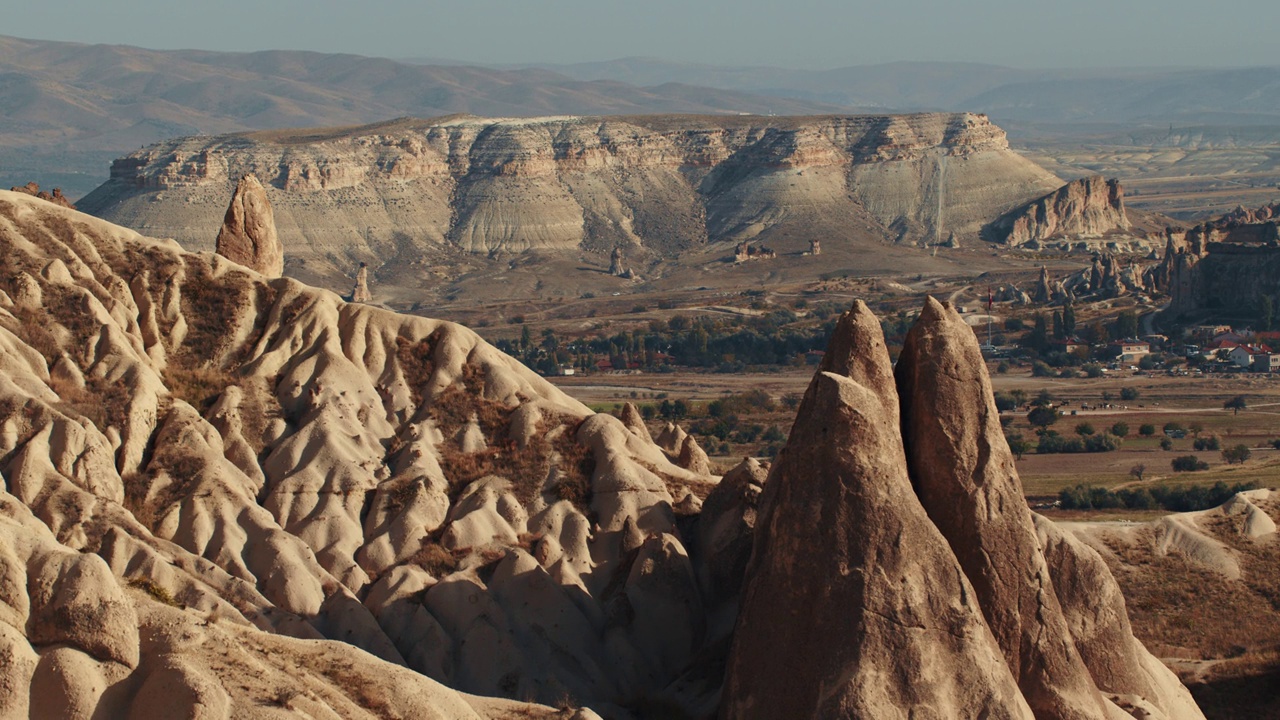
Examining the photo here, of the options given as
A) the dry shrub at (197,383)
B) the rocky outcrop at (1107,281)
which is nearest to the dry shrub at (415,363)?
the dry shrub at (197,383)

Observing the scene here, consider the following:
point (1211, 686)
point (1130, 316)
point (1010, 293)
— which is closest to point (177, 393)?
point (1211, 686)

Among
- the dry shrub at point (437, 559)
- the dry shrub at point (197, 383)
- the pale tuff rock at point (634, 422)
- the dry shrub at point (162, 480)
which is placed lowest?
the dry shrub at point (437, 559)

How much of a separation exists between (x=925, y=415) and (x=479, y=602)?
9837mm

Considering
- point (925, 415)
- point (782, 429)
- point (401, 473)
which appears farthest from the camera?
point (782, 429)

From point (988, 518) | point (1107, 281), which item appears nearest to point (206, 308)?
point (988, 518)

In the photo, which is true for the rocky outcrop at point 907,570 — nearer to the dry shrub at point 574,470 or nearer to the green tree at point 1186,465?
the dry shrub at point 574,470

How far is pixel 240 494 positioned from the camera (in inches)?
1507

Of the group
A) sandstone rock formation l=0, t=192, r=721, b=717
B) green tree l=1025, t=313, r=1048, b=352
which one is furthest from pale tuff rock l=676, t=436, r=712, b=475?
green tree l=1025, t=313, r=1048, b=352

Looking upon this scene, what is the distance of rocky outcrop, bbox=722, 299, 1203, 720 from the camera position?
86.0 ft

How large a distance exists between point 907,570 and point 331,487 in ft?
55.4

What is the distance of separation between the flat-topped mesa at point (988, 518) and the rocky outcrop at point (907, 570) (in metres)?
0.02

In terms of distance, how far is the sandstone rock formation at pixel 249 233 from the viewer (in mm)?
52406

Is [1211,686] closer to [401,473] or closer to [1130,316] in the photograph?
[401,473]

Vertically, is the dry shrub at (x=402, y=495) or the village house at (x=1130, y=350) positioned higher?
the dry shrub at (x=402, y=495)
